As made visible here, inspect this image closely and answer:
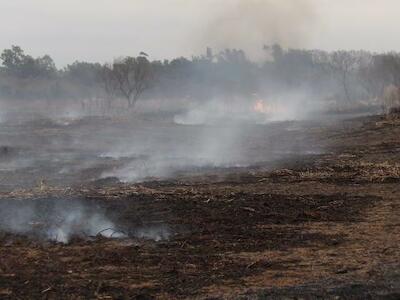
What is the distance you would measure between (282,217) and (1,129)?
33.4 meters

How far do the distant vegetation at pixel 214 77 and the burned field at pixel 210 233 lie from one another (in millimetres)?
42280

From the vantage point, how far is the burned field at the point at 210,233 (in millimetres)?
7375

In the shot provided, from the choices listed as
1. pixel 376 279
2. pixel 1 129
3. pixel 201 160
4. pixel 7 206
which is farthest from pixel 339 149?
pixel 1 129

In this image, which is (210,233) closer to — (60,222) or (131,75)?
(60,222)

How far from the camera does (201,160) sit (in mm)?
22094

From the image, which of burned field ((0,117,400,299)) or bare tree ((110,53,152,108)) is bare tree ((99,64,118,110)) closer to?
bare tree ((110,53,152,108))

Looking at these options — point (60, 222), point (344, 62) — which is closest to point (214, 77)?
point (344, 62)

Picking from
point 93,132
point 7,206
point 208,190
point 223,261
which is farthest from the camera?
point 93,132

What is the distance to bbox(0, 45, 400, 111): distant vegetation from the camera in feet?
207

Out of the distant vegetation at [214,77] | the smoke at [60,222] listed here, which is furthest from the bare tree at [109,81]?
the smoke at [60,222]

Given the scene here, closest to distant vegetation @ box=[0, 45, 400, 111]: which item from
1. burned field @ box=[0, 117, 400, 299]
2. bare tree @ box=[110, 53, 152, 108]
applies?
bare tree @ box=[110, 53, 152, 108]

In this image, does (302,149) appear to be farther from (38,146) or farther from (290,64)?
(290,64)

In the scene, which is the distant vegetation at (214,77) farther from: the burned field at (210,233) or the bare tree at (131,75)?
the burned field at (210,233)

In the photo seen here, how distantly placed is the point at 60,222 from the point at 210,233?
285cm
